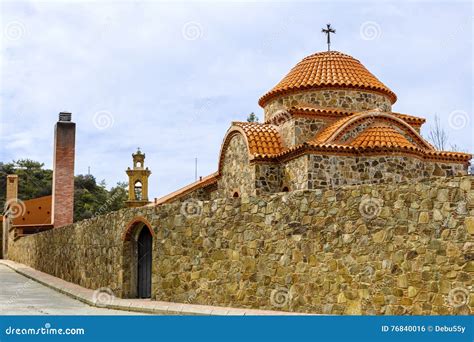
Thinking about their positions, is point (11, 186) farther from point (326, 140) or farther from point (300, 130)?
A: point (326, 140)

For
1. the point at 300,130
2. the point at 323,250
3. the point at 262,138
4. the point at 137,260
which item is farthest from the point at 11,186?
the point at 323,250

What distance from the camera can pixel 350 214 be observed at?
9.13 meters

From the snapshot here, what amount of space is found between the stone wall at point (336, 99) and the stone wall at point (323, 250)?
814 cm

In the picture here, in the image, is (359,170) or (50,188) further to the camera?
(50,188)

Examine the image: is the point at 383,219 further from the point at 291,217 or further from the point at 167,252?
the point at 167,252

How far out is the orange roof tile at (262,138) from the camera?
698 inches

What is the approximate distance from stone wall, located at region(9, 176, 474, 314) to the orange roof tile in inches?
222

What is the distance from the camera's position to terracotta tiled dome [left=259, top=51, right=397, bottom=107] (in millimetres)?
19109

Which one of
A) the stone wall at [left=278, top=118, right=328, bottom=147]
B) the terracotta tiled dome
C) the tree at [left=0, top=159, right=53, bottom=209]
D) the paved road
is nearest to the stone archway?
the paved road

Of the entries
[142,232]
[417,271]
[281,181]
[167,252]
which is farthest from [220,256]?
[281,181]

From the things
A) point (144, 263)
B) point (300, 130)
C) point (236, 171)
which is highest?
point (300, 130)

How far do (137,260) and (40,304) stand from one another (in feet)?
7.10

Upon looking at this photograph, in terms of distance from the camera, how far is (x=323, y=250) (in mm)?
9453

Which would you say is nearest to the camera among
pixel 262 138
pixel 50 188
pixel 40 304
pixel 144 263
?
pixel 40 304
